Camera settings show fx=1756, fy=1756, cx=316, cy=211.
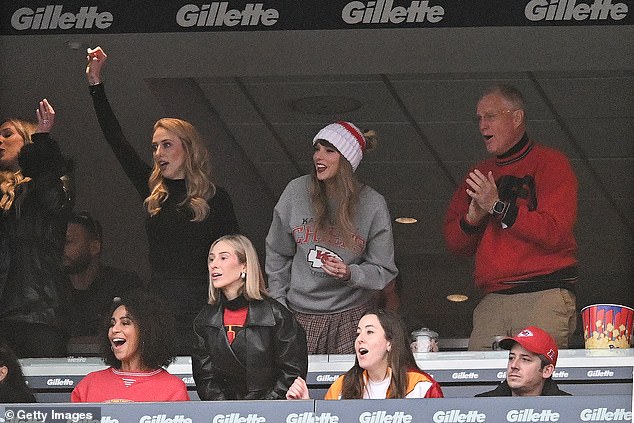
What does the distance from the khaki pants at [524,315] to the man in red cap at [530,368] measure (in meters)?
0.50

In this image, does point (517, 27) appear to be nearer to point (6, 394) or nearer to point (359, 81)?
point (359, 81)

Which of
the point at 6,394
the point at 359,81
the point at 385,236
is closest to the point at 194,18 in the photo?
the point at 359,81

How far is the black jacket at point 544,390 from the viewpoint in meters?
7.42

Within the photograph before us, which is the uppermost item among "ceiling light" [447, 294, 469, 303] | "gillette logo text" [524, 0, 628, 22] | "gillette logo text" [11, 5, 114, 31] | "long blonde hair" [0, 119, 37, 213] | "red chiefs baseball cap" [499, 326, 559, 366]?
"gillette logo text" [524, 0, 628, 22]

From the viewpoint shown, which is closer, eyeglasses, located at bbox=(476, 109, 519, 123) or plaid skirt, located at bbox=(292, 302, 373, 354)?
plaid skirt, located at bbox=(292, 302, 373, 354)

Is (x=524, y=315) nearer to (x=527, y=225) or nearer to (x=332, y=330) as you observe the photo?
(x=527, y=225)

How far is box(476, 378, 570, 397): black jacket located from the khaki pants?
60cm

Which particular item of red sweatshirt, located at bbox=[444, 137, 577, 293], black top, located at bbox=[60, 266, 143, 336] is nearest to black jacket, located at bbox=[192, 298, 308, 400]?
black top, located at bbox=[60, 266, 143, 336]

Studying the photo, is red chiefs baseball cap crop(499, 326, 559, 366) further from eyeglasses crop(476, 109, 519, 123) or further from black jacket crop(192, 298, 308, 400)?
eyeglasses crop(476, 109, 519, 123)

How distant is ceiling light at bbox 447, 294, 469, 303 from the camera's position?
8420 millimetres

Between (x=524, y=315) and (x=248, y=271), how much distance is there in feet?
4.26

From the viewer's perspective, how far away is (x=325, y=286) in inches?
323

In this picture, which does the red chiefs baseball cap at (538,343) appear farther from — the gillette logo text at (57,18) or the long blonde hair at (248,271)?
the gillette logo text at (57,18)

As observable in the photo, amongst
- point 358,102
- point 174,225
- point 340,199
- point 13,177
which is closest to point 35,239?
point 13,177
